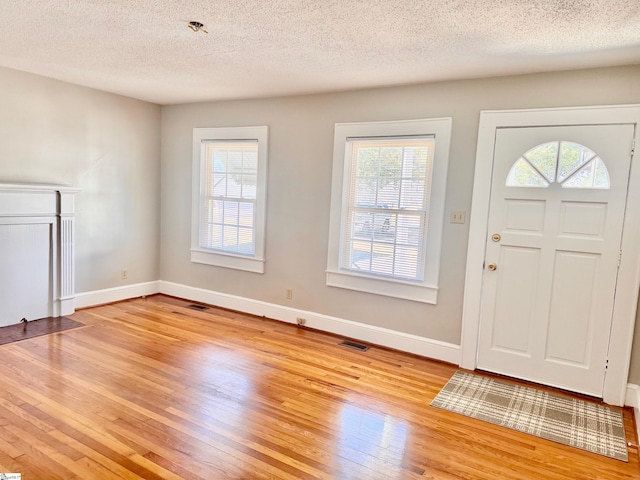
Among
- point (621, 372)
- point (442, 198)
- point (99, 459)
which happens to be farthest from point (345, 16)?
point (621, 372)

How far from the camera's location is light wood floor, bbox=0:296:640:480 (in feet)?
6.61

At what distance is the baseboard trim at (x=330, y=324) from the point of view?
350 centimetres

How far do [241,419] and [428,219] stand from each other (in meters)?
2.10

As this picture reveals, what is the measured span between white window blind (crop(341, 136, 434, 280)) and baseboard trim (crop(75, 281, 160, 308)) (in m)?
2.66

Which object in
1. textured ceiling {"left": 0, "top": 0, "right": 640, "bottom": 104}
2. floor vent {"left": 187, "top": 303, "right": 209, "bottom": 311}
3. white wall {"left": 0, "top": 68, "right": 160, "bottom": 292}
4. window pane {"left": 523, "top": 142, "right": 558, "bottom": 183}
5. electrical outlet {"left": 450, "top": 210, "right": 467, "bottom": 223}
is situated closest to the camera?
textured ceiling {"left": 0, "top": 0, "right": 640, "bottom": 104}

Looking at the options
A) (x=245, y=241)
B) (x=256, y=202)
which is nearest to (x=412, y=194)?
(x=256, y=202)

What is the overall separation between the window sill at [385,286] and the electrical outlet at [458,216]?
587 millimetres

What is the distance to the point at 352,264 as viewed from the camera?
3889 mm

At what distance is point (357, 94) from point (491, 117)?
1.20 m

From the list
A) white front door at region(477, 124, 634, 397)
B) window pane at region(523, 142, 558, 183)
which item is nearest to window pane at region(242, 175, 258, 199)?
white front door at region(477, 124, 634, 397)

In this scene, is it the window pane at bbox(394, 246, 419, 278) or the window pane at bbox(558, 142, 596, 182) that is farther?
the window pane at bbox(394, 246, 419, 278)

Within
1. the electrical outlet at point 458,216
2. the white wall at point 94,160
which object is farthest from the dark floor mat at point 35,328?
the electrical outlet at point 458,216

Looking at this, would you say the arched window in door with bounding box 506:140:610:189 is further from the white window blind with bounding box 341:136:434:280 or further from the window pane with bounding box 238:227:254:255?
the window pane with bounding box 238:227:254:255

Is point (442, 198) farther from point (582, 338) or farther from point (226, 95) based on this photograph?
point (226, 95)
